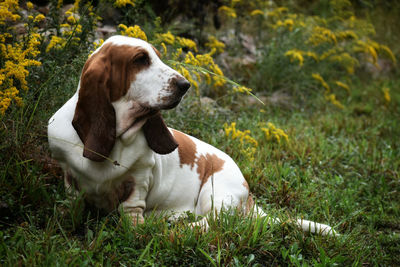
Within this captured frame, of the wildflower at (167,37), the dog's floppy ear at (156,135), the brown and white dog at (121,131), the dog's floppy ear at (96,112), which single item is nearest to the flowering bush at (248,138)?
the wildflower at (167,37)

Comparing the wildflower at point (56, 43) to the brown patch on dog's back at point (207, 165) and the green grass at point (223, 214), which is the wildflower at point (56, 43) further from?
the brown patch on dog's back at point (207, 165)

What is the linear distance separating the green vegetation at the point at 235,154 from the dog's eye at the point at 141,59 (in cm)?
58

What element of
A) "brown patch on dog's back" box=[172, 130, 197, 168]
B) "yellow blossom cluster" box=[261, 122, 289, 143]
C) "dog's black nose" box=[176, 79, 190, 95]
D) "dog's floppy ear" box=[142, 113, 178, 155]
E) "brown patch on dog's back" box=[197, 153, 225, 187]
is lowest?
"yellow blossom cluster" box=[261, 122, 289, 143]

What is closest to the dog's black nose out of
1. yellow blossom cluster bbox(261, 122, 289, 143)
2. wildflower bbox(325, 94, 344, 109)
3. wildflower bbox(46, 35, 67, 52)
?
wildflower bbox(46, 35, 67, 52)

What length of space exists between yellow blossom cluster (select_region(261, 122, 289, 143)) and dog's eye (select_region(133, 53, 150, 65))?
220 centimetres

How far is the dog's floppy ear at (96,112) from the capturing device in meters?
1.99

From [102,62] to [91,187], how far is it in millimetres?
722

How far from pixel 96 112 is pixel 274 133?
2566 mm

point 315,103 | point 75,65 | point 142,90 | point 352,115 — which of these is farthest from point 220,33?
point 142,90

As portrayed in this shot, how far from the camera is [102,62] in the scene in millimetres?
2010

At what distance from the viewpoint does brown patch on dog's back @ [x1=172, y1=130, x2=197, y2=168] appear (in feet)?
8.46

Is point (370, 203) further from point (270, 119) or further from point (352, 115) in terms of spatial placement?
point (352, 115)

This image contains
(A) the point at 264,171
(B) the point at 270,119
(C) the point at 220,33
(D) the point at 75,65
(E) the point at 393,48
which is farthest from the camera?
(E) the point at 393,48

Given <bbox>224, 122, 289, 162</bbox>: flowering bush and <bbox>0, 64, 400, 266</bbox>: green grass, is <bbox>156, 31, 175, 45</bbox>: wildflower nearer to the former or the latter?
<bbox>0, 64, 400, 266</bbox>: green grass
